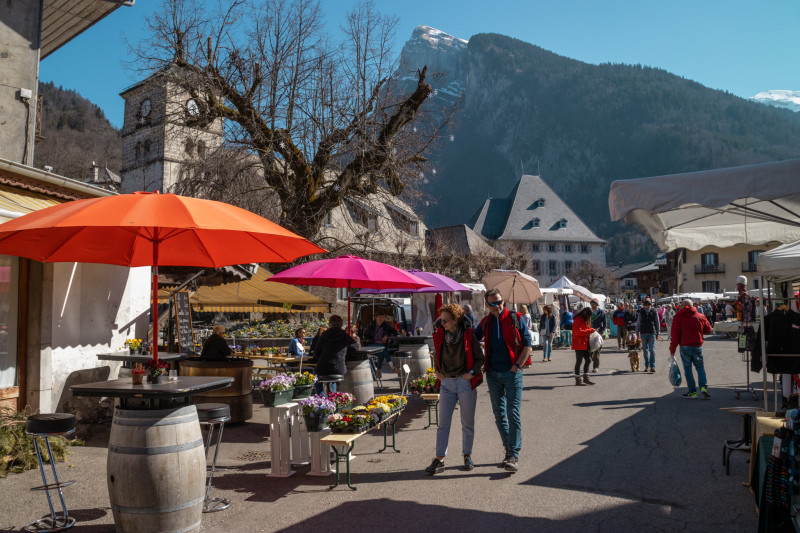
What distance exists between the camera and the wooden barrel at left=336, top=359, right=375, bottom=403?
1030 cm

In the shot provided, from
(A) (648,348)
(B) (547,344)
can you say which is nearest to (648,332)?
(A) (648,348)

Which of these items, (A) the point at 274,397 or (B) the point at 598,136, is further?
(B) the point at 598,136

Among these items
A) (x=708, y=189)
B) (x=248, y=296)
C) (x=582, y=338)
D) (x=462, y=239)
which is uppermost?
(x=462, y=239)

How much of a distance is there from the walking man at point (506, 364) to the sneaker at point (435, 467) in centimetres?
70

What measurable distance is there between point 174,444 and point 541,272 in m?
90.3

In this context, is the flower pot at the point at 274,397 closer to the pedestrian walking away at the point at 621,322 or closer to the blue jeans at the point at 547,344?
the blue jeans at the point at 547,344

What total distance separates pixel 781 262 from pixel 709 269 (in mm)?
82998

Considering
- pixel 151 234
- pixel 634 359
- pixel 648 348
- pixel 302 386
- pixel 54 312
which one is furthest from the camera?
pixel 634 359

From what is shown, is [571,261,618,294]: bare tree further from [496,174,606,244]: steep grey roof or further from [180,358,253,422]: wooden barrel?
[180,358,253,422]: wooden barrel

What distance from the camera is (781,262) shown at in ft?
21.0

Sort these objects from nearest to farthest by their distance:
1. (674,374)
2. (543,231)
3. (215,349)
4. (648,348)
Result: (215,349), (674,374), (648,348), (543,231)

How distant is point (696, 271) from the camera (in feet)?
272

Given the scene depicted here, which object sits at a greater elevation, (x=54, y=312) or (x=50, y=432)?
(x=54, y=312)

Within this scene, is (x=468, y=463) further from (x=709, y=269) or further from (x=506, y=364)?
(x=709, y=269)
